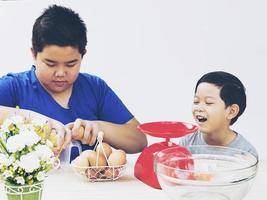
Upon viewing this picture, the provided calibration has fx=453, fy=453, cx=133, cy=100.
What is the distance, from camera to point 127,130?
1.68 m

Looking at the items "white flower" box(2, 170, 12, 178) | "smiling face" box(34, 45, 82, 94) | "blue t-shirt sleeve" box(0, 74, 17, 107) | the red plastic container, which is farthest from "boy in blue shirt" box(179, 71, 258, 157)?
"white flower" box(2, 170, 12, 178)

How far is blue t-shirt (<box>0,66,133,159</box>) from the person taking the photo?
162 centimetres

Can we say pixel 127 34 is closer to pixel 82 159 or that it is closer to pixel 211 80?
pixel 211 80

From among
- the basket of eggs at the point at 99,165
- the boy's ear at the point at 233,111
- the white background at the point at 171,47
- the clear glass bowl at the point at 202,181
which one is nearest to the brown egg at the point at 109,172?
the basket of eggs at the point at 99,165

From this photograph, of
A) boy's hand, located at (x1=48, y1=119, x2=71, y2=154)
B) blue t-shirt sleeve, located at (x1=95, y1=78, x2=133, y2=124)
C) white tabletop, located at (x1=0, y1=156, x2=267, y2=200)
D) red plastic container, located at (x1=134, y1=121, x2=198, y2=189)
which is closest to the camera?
white tabletop, located at (x1=0, y1=156, x2=267, y2=200)

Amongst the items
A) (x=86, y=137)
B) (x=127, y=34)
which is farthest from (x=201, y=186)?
(x=127, y=34)

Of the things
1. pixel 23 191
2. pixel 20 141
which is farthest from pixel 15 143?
pixel 23 191

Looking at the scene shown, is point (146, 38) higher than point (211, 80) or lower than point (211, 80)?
higher

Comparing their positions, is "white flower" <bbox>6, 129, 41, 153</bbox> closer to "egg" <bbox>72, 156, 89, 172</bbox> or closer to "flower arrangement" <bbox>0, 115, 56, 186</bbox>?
"flower arrangement" <bbox>0, 115, 56, 186</bbox>

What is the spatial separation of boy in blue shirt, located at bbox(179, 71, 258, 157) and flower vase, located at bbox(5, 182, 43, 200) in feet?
2.19

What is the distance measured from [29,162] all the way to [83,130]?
597 mm

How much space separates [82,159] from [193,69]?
1.68 feet

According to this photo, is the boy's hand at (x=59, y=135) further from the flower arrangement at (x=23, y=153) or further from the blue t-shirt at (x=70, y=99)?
the flower arrangement at (x=23, y=153)

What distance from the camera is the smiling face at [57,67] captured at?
155 centimetres
